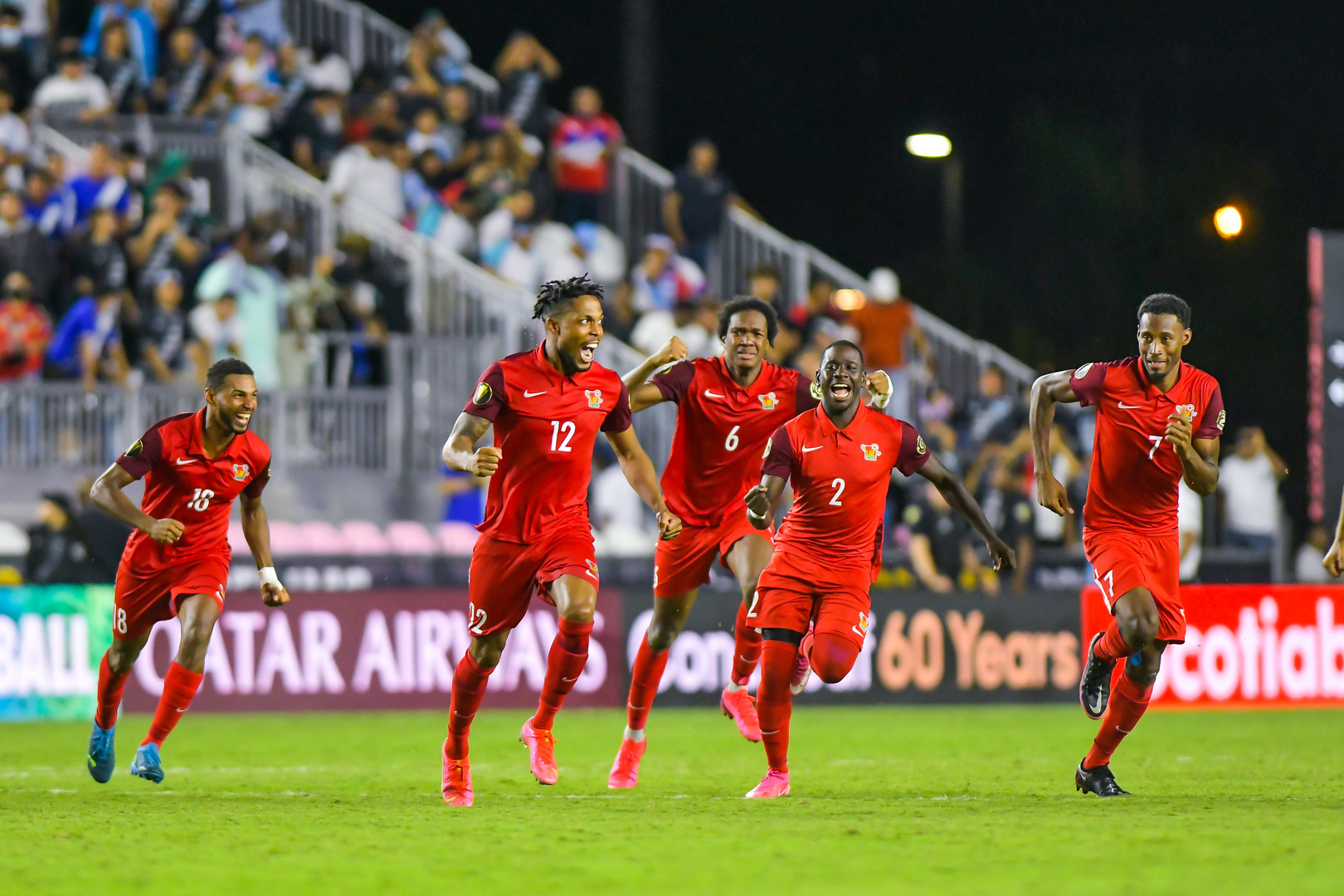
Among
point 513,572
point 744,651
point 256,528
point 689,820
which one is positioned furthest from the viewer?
point 744,651

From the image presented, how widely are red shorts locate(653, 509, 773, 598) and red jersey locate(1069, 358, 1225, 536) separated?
79.6 inches

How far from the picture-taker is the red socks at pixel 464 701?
10094mm

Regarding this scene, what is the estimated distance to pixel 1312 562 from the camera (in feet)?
71.4

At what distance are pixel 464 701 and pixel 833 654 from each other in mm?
1871

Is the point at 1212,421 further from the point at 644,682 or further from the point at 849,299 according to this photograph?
the point at 849,299

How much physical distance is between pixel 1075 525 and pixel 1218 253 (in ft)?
108

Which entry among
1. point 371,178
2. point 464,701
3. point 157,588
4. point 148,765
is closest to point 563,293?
point 464,701

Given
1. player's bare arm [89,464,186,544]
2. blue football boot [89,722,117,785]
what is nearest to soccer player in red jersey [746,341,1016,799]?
player's bare arm [89,464,186,544]

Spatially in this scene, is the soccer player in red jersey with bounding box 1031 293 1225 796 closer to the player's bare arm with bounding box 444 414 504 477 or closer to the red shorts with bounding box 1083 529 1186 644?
the red shorts with bounding box 1083 529 1186 644

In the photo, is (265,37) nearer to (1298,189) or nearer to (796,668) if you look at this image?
(796,668)

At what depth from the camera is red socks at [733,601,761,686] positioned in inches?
461

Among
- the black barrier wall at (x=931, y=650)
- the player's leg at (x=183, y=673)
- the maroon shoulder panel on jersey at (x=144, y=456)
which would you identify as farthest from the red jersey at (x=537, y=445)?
the black barrier wall at (x=931, y=650)

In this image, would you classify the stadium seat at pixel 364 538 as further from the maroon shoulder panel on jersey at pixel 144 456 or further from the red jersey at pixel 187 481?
the maroon shoulder panel on jersey at pixel 144 456

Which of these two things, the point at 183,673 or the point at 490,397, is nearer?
the point at 490,397
